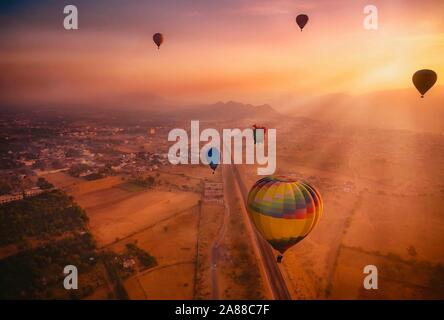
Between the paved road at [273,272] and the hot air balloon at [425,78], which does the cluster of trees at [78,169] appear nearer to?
the paved road at [273,272]

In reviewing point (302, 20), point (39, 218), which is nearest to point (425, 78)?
point (302, 20)

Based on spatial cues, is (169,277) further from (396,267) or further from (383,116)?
(383,116)

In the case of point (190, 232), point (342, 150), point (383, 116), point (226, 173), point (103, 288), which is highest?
point (383, 116)

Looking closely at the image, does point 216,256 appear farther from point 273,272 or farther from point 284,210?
point 284,210

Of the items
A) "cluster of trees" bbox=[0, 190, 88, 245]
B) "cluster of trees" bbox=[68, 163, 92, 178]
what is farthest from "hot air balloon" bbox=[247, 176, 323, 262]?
"cluster of trees" bbox=[68, 163, 92, 178]

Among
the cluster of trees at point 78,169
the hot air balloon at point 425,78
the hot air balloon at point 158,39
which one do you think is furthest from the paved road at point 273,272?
the cluster of trees at point 78,169

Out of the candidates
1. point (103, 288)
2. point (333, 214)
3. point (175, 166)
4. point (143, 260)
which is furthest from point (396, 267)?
point (175, 166)

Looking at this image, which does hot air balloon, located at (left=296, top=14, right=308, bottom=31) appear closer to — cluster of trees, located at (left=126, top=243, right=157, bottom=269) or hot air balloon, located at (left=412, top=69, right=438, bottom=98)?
hot air balloon, located at (left=412, top=69, right=438, bottom=98)
